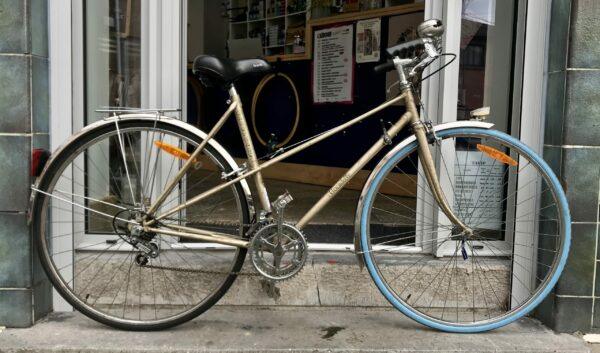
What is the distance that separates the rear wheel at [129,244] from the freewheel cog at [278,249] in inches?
4.9

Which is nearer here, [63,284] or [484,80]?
[63,284]

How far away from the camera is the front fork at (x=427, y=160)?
9.66 feet

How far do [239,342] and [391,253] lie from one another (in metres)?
1.01

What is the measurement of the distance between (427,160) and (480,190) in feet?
2.30

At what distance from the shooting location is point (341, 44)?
20.5ft

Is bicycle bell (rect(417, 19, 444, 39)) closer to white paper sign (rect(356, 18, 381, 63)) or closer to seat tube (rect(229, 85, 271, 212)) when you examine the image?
seat tube (rect(229, 85, 271, 212))

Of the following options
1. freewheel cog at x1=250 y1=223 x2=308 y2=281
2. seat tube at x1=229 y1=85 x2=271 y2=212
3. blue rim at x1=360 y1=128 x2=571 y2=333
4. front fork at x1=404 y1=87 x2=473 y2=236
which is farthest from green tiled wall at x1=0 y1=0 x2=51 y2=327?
front fork at x1=404 y1=87 x2=473 y2=236

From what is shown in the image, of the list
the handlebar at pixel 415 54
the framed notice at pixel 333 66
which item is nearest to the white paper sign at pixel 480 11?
the handlebar at pixel 415 54

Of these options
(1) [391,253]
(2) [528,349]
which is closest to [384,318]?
(1) [391,253]

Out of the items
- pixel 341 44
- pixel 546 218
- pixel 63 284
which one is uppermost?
pixel 341 44

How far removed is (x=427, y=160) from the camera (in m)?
2.96

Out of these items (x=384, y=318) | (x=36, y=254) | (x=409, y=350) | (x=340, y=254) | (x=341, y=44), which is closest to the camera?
(x=409, y=350)

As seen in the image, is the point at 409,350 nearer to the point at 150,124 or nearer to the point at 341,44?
the point at 150,124

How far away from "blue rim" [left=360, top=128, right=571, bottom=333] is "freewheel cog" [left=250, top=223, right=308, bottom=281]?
0.30 m
